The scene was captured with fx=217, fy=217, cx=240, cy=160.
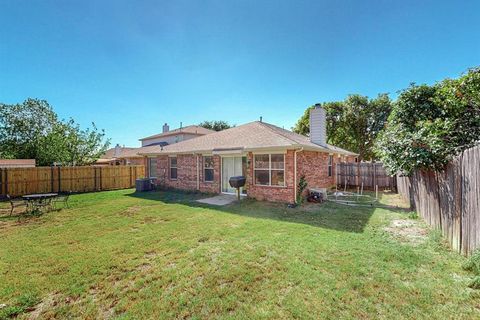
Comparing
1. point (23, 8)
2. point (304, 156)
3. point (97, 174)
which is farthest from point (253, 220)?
point (97, 174)

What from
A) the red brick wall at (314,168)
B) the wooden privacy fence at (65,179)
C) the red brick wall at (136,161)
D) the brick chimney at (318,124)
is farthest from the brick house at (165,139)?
the red brick wall at (314,168)

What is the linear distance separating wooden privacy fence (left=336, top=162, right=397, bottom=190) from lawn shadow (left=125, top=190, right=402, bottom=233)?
639 cm

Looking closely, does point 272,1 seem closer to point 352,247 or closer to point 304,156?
point 304,156

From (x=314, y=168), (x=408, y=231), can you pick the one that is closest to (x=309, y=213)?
(x=408, y=231)

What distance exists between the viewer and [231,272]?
4.00 metres

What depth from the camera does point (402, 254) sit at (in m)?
4.62

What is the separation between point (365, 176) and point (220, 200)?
1078cm

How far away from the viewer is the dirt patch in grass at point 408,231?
5.58 meters

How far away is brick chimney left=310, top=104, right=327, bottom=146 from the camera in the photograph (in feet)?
44.1

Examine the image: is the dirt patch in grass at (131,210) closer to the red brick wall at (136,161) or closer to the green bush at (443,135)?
the green bush at (443,135)

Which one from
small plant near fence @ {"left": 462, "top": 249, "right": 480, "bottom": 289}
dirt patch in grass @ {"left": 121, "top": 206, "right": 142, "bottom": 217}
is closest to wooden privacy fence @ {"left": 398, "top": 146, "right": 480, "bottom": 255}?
small plant near fence @ {"left": 462, "top": 249, "right": 480, "bottom": 289}

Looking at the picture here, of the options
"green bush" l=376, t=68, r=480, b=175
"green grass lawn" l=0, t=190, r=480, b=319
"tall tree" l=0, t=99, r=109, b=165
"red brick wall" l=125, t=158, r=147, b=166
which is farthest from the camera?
"tall tree" l=0, t=99, r=109, b=165

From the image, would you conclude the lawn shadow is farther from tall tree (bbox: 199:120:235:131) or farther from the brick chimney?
tall tree (bbox: 199:120:235:131)

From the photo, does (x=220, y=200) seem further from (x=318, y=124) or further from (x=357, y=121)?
(x=357, y=121)
